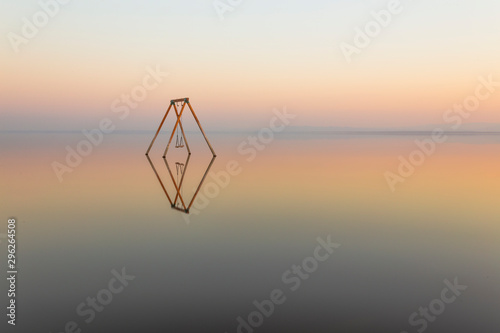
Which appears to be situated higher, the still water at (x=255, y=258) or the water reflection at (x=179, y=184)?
the water reflection at (x=179, y=184)

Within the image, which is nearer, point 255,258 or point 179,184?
point 255,258

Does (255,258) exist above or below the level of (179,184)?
below

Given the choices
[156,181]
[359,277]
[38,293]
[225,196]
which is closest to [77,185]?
[156,181]

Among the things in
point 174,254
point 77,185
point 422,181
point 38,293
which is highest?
point 77,185

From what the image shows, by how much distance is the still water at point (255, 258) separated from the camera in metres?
5.42

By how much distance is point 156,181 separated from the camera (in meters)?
14.8

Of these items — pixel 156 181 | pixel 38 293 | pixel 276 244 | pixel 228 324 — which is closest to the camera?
pixel 228 324

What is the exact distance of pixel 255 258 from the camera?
7.26m

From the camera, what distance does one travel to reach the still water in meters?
5.42

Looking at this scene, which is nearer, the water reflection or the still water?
the still water

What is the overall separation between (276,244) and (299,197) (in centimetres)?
428

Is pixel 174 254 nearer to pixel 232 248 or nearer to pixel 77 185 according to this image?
pixel 232 248

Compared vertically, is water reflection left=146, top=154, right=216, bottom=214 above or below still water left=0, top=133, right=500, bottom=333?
above

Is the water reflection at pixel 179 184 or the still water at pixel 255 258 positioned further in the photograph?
the water reflection at pixel 179 184
